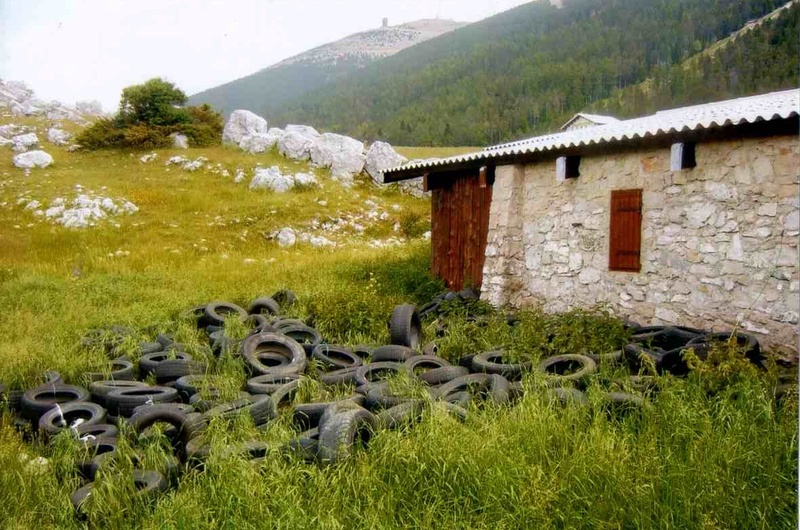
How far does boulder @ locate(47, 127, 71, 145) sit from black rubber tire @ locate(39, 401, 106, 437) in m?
25.7

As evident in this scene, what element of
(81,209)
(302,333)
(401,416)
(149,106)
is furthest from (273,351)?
(149,106)

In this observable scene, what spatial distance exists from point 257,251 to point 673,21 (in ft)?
302

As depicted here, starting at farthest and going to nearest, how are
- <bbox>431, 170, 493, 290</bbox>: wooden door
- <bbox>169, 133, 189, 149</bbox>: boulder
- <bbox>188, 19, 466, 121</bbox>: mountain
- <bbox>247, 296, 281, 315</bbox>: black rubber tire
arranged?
<bbox>188, 19, 466, 121</bbox>: mountain
<bbox>169, 133, 189, 149</bbox>: boulder
<bbox>431, 170, 493, 290</bbox>: wooden door
<bbox>247, 296, 281, 315</bbox>: black rubber tire

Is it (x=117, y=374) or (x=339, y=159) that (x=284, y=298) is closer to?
(x=117, y=374)

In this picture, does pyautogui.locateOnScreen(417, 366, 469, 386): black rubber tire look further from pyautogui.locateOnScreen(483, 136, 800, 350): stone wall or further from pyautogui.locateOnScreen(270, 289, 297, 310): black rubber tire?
pyautogui.locateOnScreen(270, 289, 297, 310): black rubber tire

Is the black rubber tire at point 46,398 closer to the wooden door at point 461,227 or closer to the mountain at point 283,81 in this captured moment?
the wooden door at point 461,227

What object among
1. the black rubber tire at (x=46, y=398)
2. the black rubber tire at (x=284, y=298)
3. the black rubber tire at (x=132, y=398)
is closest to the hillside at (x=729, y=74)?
the black rubber tire at (x=284, y=298)

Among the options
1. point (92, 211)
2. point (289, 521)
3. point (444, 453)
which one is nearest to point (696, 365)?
point (444, 453)

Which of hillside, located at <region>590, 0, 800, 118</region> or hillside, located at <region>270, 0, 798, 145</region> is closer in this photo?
hillside, located at <region>590, 0, 800, 118</region>

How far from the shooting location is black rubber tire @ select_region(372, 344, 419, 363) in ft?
23.5

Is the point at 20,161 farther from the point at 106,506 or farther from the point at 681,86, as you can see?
the point at 681,86

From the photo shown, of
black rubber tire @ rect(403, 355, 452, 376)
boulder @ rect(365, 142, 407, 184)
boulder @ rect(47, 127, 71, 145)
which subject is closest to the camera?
black rubber tire @ rect(403, 355, 452, 376)

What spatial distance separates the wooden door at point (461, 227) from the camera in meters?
10.6

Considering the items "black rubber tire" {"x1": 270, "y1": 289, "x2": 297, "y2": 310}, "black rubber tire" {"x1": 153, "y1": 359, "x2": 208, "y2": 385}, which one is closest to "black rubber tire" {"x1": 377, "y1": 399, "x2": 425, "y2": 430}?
"black rubber tire" {"x1": 153, "y1": 359, "x2": 208, "y2": 385}
